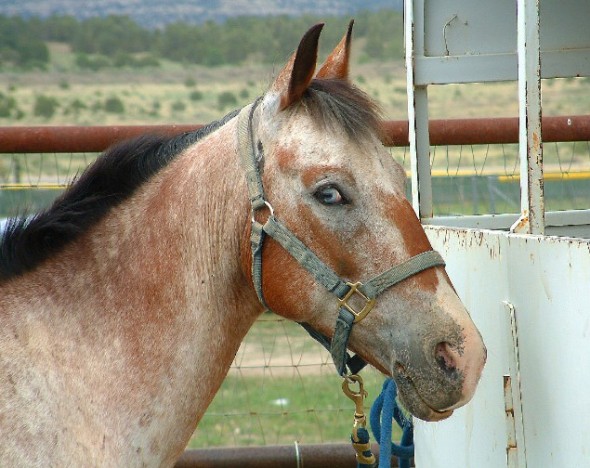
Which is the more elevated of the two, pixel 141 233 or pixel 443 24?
pixel 443 24

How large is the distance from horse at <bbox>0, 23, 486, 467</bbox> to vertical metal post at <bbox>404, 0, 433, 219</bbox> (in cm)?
79

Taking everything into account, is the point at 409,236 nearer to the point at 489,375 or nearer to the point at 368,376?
the point at 489,375

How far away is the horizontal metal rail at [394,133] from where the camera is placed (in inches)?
181

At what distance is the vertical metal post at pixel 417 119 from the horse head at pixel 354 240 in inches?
36.4

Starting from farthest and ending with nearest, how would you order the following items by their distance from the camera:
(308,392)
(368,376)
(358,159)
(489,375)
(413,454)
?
(308,392), (368,376), (413,454), (489,375), (358,159)

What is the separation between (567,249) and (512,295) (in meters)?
0.41

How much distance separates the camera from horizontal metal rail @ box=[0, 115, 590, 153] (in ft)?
15.0

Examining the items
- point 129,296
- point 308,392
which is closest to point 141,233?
point 129,296

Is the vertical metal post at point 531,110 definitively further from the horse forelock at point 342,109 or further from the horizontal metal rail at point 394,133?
the horizontal metal rail at point 394,133

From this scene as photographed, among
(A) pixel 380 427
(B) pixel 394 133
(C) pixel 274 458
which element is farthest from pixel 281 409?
(A) pixel 380 427

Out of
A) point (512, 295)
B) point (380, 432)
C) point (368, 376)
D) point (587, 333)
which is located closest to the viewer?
point (587, 333)

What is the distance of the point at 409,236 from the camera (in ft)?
8.45

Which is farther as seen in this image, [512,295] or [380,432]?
[380,432]

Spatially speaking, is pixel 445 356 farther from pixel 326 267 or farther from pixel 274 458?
pixel 274 458
